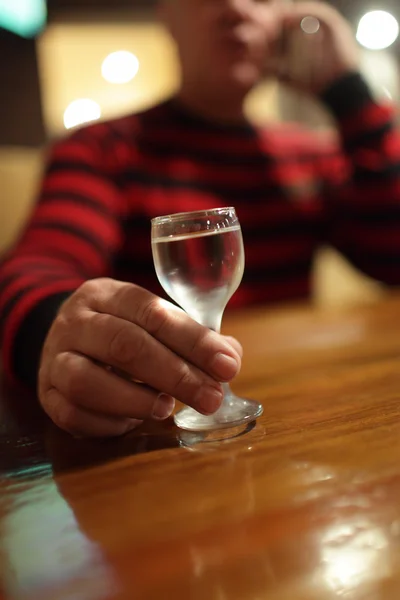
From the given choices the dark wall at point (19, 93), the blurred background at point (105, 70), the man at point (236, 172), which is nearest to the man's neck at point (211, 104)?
the man at point (236, 172)

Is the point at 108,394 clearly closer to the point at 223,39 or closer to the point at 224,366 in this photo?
the point at 224,366

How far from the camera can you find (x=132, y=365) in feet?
1.35

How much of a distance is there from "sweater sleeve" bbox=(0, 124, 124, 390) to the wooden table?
0.10 metres

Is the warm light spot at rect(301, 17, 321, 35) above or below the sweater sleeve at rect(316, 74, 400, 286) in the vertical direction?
above

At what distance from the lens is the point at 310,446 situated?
1.22 feet

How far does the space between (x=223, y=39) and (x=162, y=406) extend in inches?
37.0

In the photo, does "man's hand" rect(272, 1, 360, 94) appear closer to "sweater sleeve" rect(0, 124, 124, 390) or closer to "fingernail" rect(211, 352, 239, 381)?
"sweater sleeve" rect(0, 124, 124, 390)

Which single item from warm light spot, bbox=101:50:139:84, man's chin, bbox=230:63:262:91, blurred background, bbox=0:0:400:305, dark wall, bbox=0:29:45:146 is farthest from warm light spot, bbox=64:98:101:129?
man's chin, bbox=230:63:262:91

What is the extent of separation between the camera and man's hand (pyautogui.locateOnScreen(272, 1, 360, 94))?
1267mm

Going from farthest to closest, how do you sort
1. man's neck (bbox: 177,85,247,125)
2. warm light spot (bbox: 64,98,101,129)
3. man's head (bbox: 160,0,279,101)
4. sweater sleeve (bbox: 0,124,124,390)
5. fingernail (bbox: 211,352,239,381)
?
1. warm light spot (bbox: 64,98,101,129)
2. man's neck (bbox: 177,85,247,125)
3. man's head (bbox: 160,0,279,101)
4. sweater sleeve (bbox: 0,124,124,390)
5. fingernail (bbox: 211,352,239,381)

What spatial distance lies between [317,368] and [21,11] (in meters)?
2.18

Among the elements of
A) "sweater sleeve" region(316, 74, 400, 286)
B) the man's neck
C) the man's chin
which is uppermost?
the man's chin

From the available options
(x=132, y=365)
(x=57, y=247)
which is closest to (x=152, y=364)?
(x=132, y=365)

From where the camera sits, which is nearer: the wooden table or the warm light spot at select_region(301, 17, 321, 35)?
the wooden table
